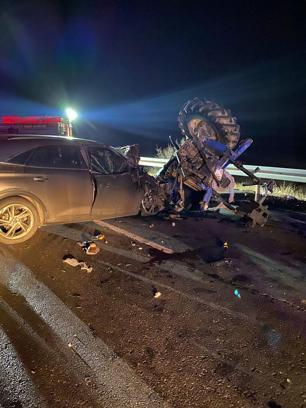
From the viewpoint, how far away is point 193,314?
11.7 feet

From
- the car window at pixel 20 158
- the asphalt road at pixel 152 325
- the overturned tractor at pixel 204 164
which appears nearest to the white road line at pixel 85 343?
the asphalt road at pixel 152 325

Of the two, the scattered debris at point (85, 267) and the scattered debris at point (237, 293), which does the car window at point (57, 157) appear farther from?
the scattered debris at point (237, 293)

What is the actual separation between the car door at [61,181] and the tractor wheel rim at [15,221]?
28cm

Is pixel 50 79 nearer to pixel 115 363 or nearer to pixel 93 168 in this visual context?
pixel 93 168

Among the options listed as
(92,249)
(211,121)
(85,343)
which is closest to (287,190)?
(211,121)

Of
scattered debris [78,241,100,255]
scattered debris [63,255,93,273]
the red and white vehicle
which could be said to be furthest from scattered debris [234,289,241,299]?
the red and white vehicle

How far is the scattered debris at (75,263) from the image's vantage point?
14.4 feet

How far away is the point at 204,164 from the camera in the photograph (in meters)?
6.93

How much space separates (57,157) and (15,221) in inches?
46.1

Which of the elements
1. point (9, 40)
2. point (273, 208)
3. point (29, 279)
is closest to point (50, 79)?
point (9, 40)

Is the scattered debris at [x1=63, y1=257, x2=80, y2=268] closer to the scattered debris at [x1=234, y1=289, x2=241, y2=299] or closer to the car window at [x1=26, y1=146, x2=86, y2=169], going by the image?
the car window at [x1=26, y1=146, x2=86, y2=169]

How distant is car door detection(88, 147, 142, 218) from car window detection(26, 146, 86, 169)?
0.82 feet

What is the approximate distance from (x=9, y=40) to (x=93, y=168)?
38311 mm

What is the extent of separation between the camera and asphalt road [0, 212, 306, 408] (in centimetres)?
257
